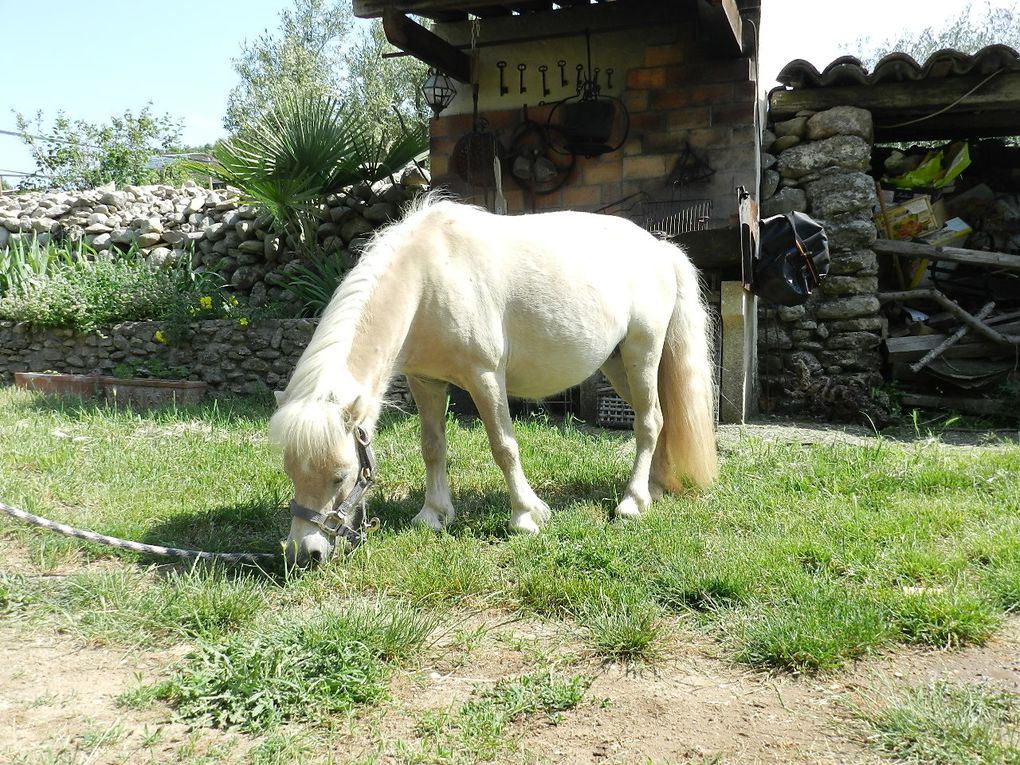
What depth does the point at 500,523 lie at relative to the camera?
170 inches

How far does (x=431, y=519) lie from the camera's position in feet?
14.2

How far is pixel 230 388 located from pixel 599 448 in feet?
15.7

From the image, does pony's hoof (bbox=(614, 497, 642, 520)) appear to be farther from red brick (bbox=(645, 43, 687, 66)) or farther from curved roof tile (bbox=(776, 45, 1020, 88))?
curved roof tile (bbox=(776, 45, 1020, 88))

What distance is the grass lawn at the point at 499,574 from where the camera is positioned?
2721mm

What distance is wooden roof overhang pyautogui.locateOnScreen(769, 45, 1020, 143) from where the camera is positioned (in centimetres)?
814

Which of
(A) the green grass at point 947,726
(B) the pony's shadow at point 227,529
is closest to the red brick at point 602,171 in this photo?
(B) the pony's shadow at point 227,529

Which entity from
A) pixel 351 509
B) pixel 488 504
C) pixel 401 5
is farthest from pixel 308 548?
pixel 401 5

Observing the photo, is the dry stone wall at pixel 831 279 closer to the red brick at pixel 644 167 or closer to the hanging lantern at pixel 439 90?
the red brick at pixel 644 167

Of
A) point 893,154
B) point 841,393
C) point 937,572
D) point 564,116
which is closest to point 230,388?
point 564,116

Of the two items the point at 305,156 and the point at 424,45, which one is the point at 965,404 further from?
the point at 305,156

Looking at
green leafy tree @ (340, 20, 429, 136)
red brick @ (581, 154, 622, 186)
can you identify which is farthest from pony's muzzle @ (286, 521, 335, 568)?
green leafy tree @ (340, 20, 429, 136)

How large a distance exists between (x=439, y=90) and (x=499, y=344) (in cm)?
528

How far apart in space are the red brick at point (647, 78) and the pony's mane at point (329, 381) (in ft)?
16.3

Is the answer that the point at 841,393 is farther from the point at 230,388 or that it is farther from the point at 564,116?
the point at 230,388
